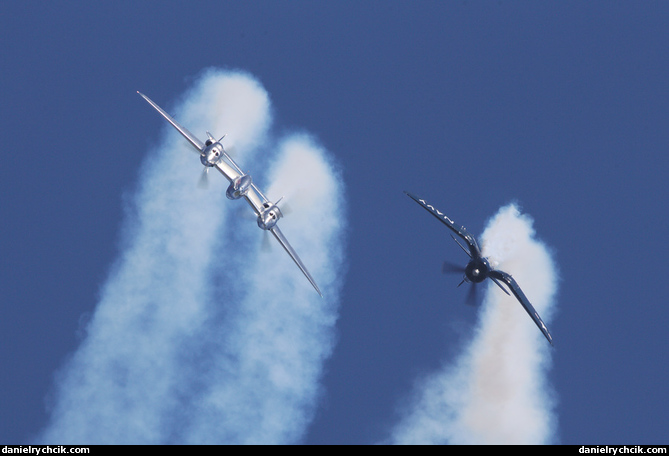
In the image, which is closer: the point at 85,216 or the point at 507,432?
the point at 507,432

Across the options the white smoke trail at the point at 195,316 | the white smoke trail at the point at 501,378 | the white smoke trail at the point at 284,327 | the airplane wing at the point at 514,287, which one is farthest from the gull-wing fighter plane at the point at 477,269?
the white smoke trail at the point at 195,316

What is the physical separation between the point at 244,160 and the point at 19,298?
107 feet

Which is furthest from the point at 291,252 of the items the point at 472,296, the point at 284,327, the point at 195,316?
the point at 472,296

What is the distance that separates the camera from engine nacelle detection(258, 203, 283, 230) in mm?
82188

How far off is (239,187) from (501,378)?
3760 centimetres

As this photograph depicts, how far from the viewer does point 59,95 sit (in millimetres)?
91875

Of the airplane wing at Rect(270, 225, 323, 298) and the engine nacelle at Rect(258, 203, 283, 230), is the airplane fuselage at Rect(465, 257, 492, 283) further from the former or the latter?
the engine nacelle at Rect(258, 203, 283, 230)

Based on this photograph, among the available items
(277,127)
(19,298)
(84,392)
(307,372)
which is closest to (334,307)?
(307,372)

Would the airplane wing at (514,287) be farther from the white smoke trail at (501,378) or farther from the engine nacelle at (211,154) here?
the engine nacelle at (211,154)

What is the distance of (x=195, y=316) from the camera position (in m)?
84.2

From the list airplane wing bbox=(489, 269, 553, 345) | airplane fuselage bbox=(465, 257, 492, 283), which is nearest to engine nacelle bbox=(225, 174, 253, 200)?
airplane fuselage bbox=(465, 257, 492, 283)

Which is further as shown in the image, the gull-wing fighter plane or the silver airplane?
the silver airplane
